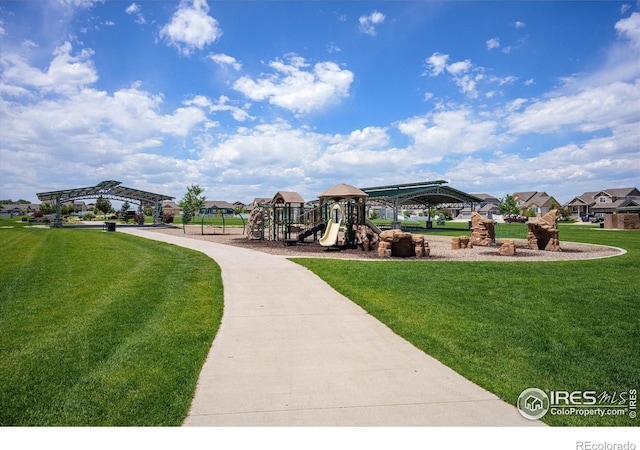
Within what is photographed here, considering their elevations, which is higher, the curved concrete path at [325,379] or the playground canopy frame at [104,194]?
the playground canopy frame at [104,194]

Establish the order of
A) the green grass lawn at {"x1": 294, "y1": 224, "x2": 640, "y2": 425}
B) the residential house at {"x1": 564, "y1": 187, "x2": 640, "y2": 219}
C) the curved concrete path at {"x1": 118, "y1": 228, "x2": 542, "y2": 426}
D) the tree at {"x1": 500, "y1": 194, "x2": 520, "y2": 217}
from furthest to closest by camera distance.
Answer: the tree at {"x1": 500, "y1": 194, "x2": 520, "y2": 217}
the residential house at {"x1": 564, "y1": 187, "x2": 640, "y2": 219}
the green grass lawn at {"x1": 294, "y1": 224, "x2": 640, "y2": 425}
the curved concrete path at {"x1": 118, "y1": 228, "x2": 542, "y2": 426}

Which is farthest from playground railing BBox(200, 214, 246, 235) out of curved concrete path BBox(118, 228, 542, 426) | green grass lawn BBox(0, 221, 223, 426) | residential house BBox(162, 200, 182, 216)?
residential house BBox(162, 200, 182, 216)

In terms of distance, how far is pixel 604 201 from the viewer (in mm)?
76750

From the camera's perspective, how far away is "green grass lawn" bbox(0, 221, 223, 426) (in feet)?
11.9

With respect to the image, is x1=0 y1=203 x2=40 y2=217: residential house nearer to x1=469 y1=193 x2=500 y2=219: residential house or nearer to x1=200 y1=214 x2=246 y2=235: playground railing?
x1=200 y1=214 x2=246 y2=235: playground railing

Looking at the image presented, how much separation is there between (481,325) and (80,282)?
30.2 ft

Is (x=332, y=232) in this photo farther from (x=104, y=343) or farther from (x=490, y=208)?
(x=490, y=208)

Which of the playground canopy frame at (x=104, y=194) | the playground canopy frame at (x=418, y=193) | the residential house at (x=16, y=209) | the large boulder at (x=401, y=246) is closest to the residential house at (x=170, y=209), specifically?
the residential house at (x=16, y=209)

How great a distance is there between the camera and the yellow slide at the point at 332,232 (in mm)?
18453

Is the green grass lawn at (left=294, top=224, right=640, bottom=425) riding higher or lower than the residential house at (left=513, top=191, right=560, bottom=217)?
lower

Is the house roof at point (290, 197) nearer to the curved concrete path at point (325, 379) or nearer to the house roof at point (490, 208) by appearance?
the curved concrete path at point (325, 379)

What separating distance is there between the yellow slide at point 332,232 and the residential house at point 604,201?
69.0 meters

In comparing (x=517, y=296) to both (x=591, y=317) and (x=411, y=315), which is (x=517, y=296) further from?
(x=411, y=315)

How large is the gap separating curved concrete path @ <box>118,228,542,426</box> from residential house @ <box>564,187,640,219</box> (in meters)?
79.6
